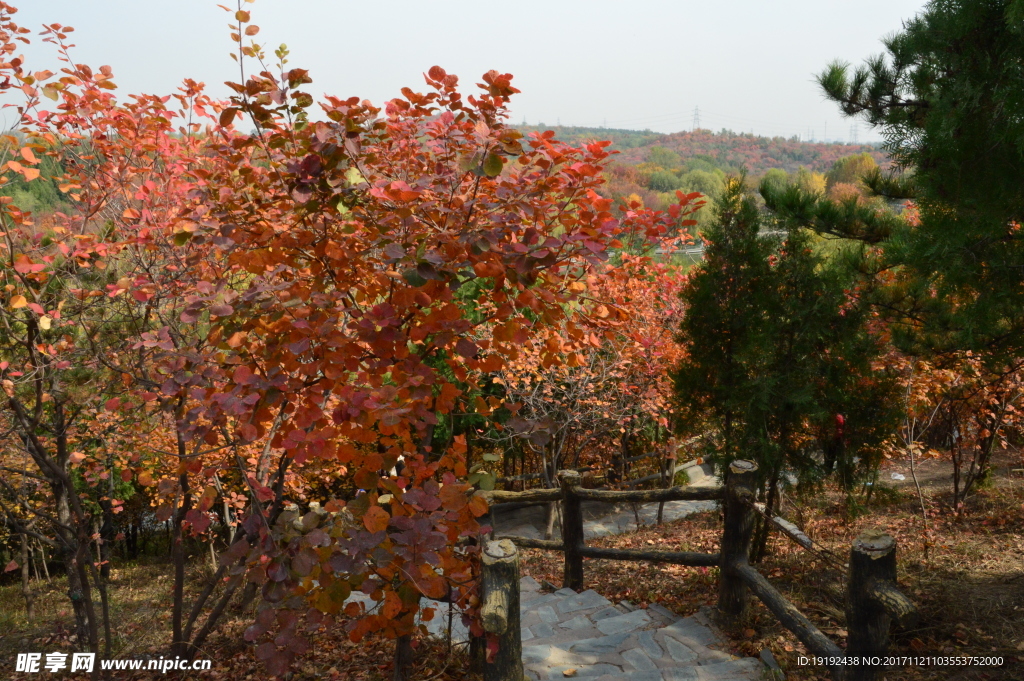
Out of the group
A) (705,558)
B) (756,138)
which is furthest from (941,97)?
(756,138)

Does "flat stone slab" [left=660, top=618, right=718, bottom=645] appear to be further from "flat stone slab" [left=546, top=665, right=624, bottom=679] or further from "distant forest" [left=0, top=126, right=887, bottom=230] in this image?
"distant forest" [left=0, top=126, right=887, bottom=230]

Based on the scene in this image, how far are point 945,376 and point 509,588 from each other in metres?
5.01

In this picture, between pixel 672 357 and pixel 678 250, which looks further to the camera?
pixel 678 250

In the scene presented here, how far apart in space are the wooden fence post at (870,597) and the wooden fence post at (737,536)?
1116 mm

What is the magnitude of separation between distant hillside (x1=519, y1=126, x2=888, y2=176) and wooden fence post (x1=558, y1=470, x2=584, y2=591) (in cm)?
5066

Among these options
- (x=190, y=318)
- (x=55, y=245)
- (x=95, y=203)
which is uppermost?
(x=95, y=203)

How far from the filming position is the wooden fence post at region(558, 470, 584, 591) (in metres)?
4.86

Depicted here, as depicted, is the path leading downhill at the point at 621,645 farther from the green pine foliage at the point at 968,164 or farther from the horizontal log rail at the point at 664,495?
the green pine foliage at the point at 968,164

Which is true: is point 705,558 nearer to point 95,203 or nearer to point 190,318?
point 190,318

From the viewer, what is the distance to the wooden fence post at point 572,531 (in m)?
4.86

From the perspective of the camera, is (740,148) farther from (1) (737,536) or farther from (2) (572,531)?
(1) (737,536)

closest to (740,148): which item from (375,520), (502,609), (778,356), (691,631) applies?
(778,356)

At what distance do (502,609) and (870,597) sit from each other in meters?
1.46

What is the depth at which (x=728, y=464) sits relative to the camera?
167 inches
